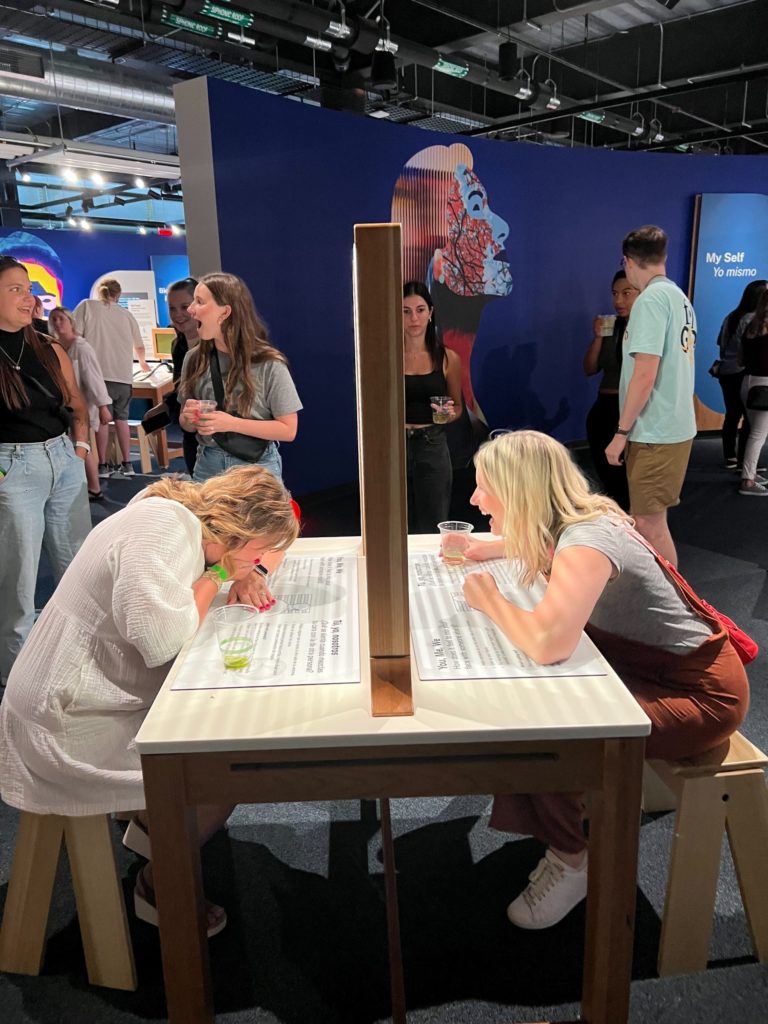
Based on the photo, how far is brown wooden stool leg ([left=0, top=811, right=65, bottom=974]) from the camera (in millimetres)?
1513

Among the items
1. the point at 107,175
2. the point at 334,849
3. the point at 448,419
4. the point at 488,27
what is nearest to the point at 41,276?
the point at 107,175

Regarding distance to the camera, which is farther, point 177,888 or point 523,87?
point 523,87

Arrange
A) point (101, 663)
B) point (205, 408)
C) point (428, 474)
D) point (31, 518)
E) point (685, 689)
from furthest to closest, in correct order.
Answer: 1. point (428, 474)
2. point (31, 518)
3. point (205, 408)
4. point (685, 689)
5. point (101, 663)

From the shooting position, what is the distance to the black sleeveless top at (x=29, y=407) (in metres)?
2.59

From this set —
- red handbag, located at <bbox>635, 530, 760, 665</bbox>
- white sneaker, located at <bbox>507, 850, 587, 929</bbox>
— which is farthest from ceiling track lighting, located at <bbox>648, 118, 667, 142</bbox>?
white sneaker, located at <bbox>507, 850, 587, 929</bbox>

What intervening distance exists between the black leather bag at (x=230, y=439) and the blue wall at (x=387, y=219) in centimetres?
229

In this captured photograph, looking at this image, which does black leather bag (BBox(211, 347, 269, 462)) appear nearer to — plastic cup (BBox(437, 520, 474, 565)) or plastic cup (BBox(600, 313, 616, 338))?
plastic cup (BBox(437, 520, 474, 565))

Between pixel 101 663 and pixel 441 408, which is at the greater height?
pixel 441 408

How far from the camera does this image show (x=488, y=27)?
23.3 feet

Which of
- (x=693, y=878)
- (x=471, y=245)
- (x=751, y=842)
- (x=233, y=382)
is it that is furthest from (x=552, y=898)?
(x=471, y=245)

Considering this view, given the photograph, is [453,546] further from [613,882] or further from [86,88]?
[86,88]

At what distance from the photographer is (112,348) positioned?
6516 millimetres

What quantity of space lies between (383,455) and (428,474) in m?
2.19

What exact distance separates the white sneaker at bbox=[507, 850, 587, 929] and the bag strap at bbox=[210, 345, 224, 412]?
173 cm
